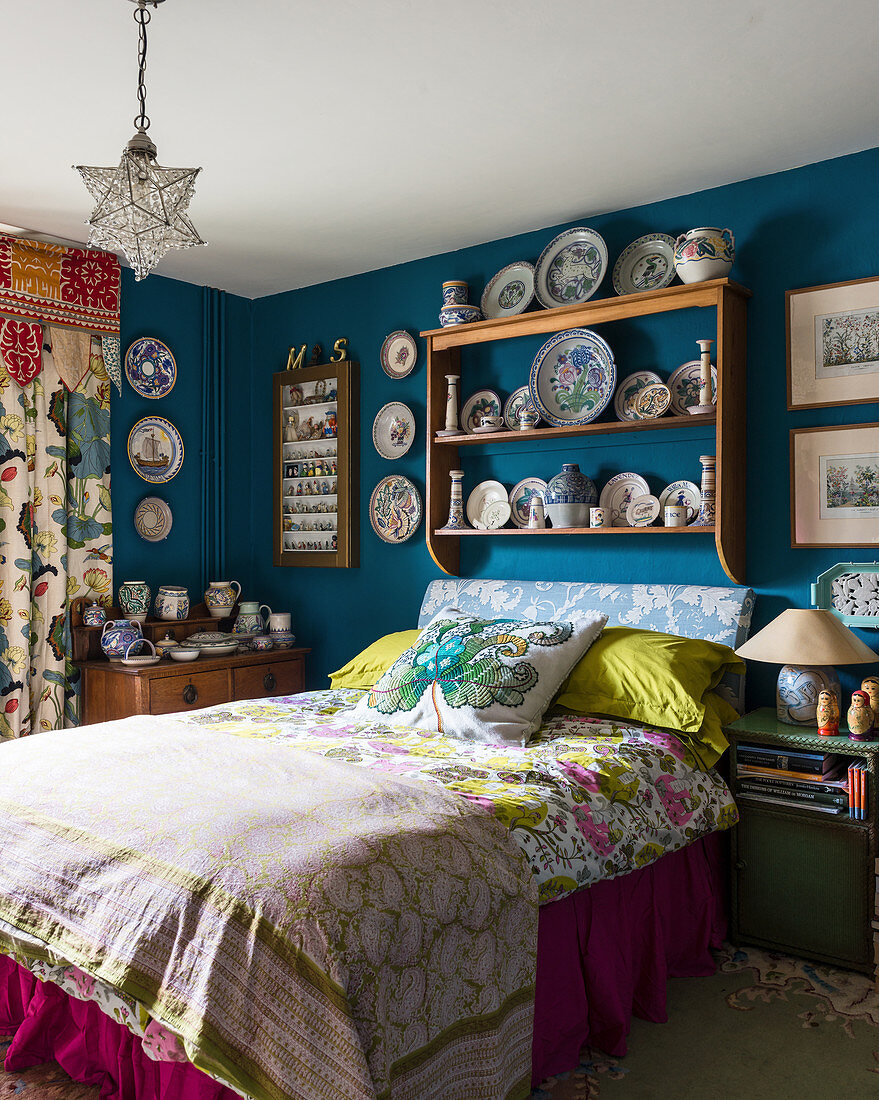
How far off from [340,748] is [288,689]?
1.88 metres

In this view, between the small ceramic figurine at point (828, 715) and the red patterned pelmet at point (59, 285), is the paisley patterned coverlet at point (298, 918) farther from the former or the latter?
the red patterned pelmet at point (59, 285)

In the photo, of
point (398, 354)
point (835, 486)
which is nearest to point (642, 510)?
point (835, 486)

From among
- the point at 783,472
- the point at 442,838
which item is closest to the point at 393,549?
the point at 783,472

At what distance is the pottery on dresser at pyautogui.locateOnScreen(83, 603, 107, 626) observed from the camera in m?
4.02

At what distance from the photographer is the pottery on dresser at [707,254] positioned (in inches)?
120

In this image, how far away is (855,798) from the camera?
2578 mm

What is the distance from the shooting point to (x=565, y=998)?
2.10 meters

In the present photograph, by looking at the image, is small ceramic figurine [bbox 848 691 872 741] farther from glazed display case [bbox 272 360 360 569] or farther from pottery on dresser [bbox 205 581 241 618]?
pottery on dresser [bbox 205 581 241 618]

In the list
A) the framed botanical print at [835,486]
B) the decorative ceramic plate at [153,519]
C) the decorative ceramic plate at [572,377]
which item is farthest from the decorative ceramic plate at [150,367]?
the framed botanical print at [835,486]

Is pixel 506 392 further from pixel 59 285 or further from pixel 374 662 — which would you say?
pixel 59 285

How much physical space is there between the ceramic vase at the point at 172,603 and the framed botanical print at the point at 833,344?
9.08 ft

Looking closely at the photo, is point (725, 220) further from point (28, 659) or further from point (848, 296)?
point (28, 659)

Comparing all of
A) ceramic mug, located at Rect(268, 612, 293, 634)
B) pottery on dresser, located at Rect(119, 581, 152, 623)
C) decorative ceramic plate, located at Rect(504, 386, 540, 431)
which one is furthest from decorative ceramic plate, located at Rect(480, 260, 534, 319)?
pottery on dresser, located at Rect(119, 581, 152, 623)

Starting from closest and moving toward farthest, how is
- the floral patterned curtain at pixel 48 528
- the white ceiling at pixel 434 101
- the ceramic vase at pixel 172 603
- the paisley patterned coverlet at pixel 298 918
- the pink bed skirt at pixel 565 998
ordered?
the paisley patterned coverlet at pixel 298 918 → the pink bed skirt at pixel 565 998 → the white ceiling at pixel 434 101 → the floral patterned curtain at pixel 48 528 → the ceramic vase at pixel 172 603
